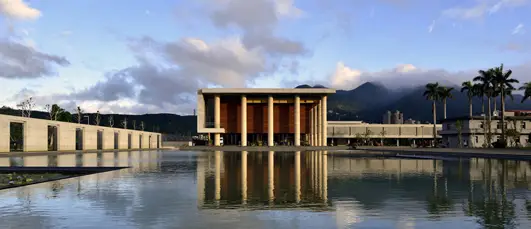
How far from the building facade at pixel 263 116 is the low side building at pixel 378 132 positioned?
2587cm

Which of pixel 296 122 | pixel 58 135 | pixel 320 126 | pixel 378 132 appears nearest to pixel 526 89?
pixel 320 126

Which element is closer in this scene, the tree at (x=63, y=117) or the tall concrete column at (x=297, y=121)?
the tall concrete column at (x=297, y=121)

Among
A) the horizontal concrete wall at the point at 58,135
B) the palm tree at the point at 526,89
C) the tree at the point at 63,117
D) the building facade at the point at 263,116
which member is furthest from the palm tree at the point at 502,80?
the tree at the point at 63,117

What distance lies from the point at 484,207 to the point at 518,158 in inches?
1498

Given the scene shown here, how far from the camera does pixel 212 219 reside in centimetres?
1252

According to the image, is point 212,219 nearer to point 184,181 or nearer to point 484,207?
point 484,207

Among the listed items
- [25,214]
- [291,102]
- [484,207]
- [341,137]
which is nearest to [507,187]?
[484,207]

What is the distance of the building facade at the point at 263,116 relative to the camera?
425 ft

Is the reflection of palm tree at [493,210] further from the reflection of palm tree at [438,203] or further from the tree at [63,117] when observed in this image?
the tree at [63,117]

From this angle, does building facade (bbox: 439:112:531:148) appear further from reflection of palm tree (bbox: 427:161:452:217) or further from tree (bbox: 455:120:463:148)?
reflection of palm tree (bbox: 427:161:452:217)

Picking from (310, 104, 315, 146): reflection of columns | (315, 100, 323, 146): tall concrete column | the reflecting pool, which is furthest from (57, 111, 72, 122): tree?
the reflecting pool

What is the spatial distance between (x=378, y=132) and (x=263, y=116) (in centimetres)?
4852

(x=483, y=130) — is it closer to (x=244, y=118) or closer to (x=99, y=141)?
(x=244, y=118)

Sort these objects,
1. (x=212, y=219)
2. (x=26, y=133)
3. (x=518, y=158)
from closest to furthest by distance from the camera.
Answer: (x=212, y=219)
(x=518, y=158)
(x=26, y=133)
